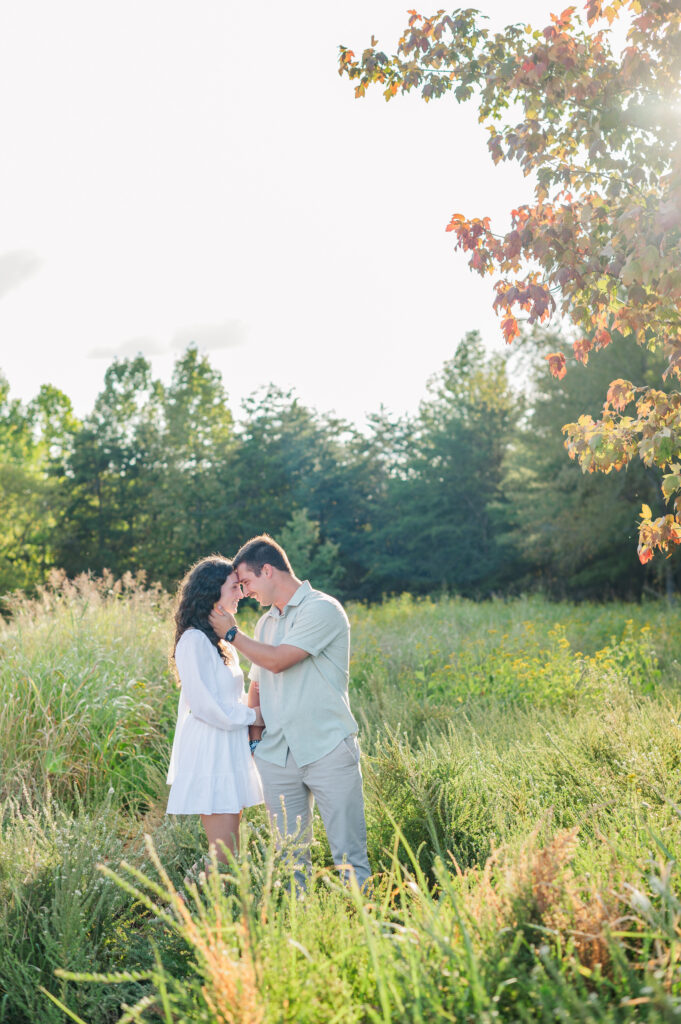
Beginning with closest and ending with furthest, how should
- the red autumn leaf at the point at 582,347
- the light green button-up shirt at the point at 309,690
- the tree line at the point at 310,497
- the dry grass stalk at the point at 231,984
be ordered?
1. the dry grass stalk at the point at 231,984
2. the light green button-up shirt at the point at 309,690
3. the red autumn leaf at the point at 582,347
4. the tree line at the point at 310,497

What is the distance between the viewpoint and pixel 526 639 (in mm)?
10430

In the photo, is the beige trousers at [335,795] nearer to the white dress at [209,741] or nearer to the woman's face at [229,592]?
the white dress at [209,741]

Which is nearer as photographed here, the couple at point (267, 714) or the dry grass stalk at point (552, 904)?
the dry grass stalk at point (552, 904)

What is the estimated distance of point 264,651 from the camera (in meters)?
3.75

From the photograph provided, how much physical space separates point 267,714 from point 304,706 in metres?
0.23

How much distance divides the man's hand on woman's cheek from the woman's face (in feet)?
0.39

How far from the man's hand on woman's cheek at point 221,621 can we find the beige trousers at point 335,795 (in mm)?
689

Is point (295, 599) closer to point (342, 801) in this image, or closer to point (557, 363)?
point (342, 801)

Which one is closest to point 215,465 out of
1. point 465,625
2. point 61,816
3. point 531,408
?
point 531,408

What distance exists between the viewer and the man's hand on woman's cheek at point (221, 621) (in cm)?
381

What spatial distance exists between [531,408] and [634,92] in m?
19.8

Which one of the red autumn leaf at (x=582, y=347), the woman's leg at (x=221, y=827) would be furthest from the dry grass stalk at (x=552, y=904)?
the red autumn leaf at (x=582, y=347)

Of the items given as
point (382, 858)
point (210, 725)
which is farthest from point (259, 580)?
point (382, 858)

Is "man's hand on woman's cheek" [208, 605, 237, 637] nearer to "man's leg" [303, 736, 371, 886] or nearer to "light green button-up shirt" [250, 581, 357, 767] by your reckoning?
"light green button-up shirt" [250, 581, 357, 767]
